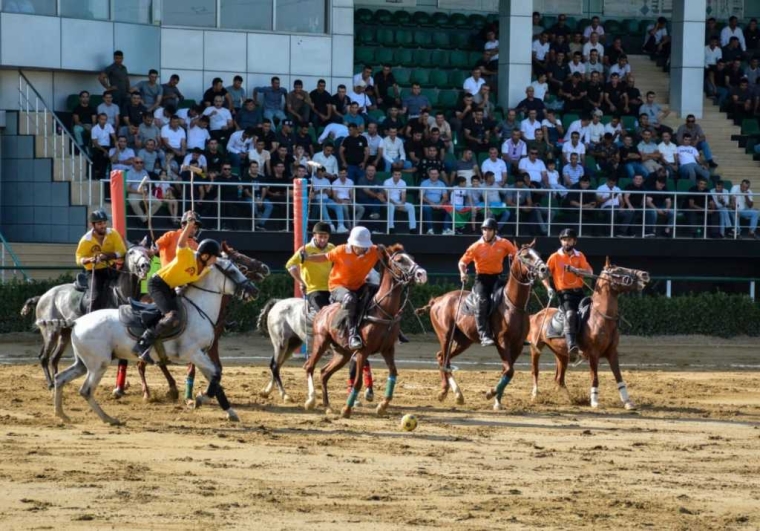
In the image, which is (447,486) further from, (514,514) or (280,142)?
(280,142)

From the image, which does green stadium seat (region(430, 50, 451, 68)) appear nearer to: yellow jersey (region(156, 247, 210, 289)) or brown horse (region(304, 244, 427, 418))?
brown horse (region(304, 244, 427, 418))

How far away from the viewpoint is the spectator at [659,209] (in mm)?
29047

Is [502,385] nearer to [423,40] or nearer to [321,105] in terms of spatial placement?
[321,105]

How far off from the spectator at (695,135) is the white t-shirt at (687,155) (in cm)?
58

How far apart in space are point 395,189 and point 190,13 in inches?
294

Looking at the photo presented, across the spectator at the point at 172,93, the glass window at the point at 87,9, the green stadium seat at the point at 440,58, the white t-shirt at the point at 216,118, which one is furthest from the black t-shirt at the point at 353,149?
the green stadium seat at the point at 440,58

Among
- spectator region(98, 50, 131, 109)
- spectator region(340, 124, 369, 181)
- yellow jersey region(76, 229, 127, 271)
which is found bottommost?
yellow jersey region(76, 229, 127, 271)

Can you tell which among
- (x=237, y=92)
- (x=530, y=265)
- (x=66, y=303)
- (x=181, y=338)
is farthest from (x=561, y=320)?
(x=237, y=92)

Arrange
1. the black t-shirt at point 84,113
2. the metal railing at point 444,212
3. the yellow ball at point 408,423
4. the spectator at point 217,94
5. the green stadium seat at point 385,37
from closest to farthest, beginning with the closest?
the yellow ball at point 408,423, the metal railing at point 444,212, the black t-shirt at point 84,113, the spectator at point 217,94, the green stadium seat at point 385,37

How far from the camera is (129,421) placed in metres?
16.3

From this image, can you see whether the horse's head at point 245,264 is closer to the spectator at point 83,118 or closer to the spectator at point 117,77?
the spectator at point 83,118

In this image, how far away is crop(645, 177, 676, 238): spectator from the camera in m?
29.0

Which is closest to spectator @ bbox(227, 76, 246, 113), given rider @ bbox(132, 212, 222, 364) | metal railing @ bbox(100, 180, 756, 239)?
metal railing @ bbox(100, 180, 756, 239)

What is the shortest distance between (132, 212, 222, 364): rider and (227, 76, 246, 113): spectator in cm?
1476
